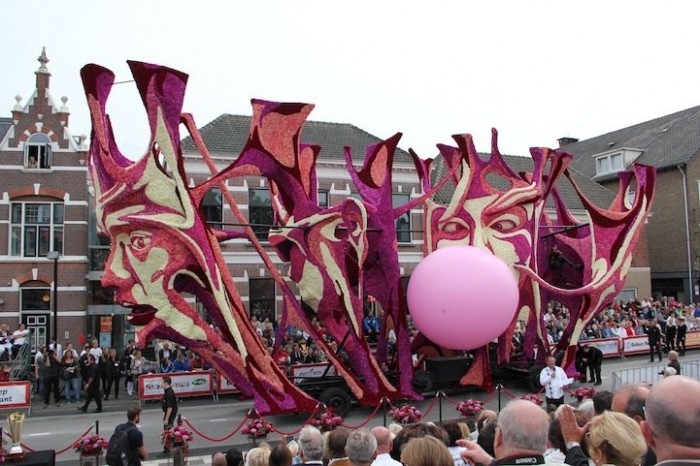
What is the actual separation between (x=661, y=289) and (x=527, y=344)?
81.7 ft

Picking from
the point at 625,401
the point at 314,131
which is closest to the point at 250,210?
the point at 314,131

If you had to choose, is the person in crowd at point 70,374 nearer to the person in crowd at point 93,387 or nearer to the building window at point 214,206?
the person in crowd at point 93,387

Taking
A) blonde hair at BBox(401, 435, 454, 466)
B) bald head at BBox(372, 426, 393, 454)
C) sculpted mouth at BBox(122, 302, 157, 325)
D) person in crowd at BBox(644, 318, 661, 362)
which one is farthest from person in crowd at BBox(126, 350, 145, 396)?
person in crowd at BBox(644, 318, 661, 362)

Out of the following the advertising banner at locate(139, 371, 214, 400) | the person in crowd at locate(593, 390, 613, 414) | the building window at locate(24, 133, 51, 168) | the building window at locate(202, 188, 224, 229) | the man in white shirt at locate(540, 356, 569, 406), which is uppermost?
the building window at locate(24, 133, 51, 168)

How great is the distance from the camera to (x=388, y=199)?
1452cm

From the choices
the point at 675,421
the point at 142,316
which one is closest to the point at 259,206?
the point at 142,316

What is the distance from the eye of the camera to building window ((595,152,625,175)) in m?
39.1

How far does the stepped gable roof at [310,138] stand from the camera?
25.2 m

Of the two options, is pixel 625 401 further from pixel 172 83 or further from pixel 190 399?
pixel 190 399

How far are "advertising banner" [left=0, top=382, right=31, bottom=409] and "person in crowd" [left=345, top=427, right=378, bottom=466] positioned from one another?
1399 cm

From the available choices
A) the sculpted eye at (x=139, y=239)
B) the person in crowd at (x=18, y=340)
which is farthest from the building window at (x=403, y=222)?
the sculpted eye at (x=139, y=239)

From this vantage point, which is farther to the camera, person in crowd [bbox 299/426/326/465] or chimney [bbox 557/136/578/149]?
chimney [bbox 557/136/578/149]

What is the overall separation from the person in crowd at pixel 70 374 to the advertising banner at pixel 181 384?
2.13 metres

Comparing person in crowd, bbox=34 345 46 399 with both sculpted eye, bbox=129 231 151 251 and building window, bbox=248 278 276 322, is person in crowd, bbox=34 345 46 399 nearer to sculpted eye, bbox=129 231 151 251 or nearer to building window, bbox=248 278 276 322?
sculpted eye, bbox=129 231 151 251
